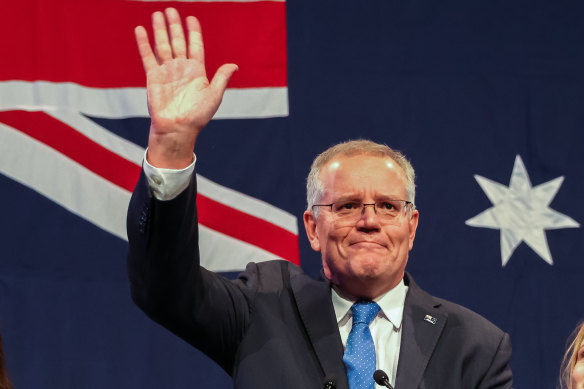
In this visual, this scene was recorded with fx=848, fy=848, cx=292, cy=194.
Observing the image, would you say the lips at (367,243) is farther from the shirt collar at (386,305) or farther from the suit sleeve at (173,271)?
the suit sleeve at (173,271)

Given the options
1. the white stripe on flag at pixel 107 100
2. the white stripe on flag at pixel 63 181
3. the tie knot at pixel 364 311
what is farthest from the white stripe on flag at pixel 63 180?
the tie knot at pixel 364 311

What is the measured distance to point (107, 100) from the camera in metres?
2.98

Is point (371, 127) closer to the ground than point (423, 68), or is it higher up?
closer to the ground

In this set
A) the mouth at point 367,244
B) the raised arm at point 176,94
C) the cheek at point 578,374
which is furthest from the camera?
the mouth at point 367,244

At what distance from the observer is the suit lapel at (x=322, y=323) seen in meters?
1.85

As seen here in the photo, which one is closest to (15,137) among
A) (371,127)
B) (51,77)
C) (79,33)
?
(51,77)

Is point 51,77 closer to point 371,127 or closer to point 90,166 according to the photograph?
point 90,166

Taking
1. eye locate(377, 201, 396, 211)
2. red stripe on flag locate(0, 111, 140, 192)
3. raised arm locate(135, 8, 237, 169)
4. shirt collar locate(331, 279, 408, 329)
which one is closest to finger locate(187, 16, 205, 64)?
raised arm locate(135, 8, 237, 169)

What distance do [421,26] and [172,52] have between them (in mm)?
1777

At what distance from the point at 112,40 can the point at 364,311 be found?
5.05 ft

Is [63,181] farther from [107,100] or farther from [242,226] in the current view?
[242,226]

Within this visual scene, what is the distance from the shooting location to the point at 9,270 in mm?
2844

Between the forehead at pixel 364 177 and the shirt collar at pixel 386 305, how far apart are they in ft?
0.77

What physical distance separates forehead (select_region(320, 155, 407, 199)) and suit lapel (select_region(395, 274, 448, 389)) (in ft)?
0.86
